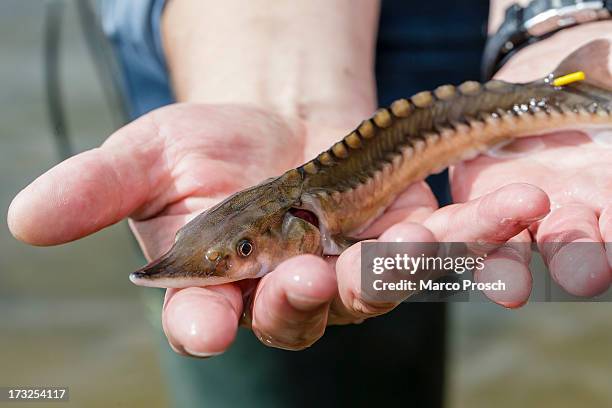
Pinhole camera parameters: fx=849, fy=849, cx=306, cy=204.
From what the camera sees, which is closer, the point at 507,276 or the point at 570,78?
the point at 507,276

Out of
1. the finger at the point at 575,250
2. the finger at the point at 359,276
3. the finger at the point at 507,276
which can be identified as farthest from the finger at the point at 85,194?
the finger at the point at 575,250

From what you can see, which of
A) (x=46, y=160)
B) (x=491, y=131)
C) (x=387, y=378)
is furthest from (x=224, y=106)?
(x=46, y=160)

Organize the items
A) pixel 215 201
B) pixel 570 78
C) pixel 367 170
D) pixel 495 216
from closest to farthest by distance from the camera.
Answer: pixel 495 216 → pixel 215 201 → pixel 367 170 → pixel 570 78

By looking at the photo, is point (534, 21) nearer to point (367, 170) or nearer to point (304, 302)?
point (367, 170)

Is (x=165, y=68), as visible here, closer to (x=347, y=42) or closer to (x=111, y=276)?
(x=347, y=42)

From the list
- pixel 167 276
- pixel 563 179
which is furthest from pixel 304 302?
pixel 563 179

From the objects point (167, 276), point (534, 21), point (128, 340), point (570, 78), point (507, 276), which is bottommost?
point (128, 340)
